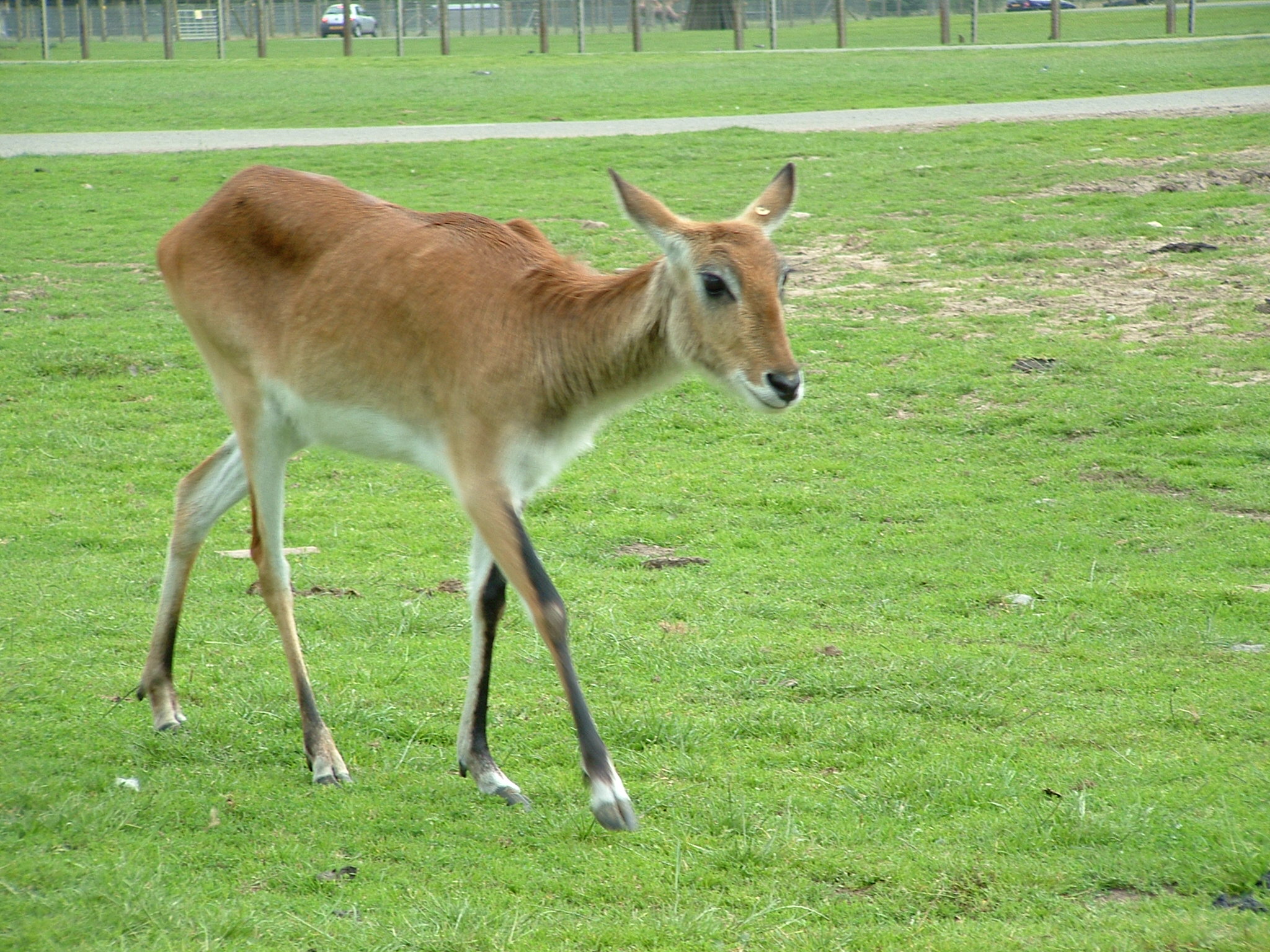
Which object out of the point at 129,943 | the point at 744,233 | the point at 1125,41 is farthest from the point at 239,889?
the point at 1125,41

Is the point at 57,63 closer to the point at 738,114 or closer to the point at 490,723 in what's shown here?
the point at 738,114

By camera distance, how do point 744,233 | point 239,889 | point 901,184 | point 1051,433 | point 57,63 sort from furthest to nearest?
point 57,63 → point 901,184 → point 1051,433 → point 744,233 → point 239,889

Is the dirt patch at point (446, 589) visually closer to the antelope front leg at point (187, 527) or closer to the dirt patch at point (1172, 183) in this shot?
the antelope front leg at point (187, 527)

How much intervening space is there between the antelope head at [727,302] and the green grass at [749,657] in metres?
1.40

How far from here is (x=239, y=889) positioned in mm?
4117

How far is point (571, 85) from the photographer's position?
27.3 meters

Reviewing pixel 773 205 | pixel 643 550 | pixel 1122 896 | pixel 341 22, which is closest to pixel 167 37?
pixel 341 22

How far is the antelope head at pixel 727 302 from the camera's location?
4.41 m

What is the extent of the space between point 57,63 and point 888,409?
97.8 feet

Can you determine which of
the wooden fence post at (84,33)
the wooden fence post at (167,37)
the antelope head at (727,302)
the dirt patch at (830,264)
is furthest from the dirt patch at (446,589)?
the wooden fence post at (84,33)

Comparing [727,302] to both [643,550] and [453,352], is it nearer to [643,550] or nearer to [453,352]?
[453,352]

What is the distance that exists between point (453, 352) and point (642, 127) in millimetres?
16867

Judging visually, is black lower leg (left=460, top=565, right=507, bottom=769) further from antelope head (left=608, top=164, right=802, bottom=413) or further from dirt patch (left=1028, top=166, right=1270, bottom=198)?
dirt patch (left=1028, top=166, right=1270, bottom=198)

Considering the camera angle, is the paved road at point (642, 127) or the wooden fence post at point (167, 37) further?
the wooden fence post at point (167, 37)
